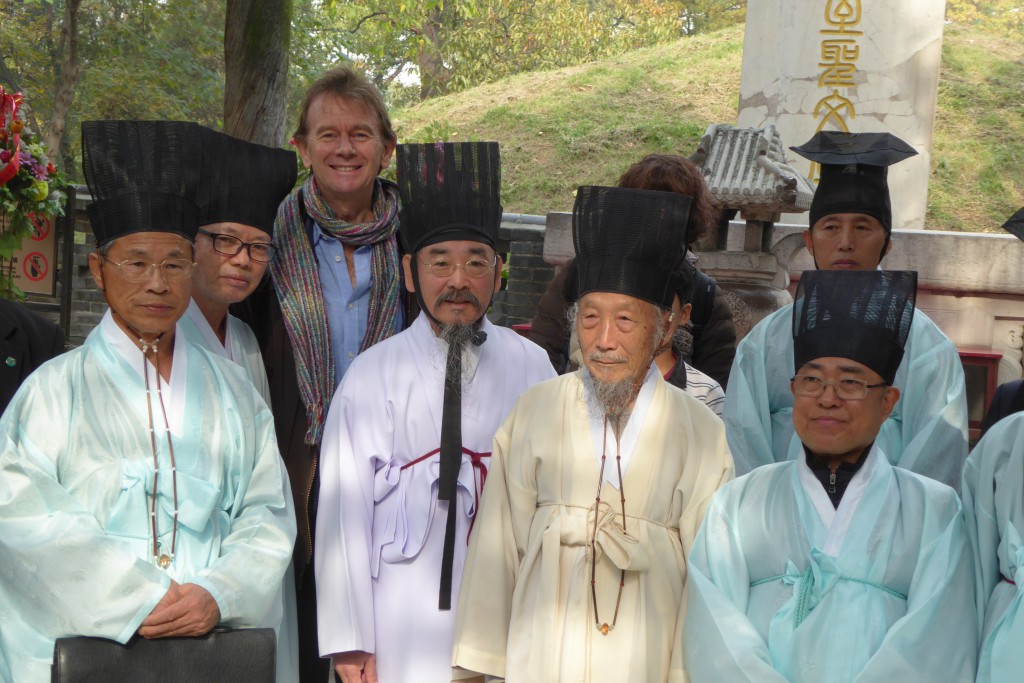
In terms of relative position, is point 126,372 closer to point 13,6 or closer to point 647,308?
point 647,308

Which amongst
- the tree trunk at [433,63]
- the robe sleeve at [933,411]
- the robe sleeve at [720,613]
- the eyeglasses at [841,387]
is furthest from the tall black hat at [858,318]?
the tree trunk at [433,63]

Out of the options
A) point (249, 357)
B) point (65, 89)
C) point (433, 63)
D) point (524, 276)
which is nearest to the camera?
point (249, 357)

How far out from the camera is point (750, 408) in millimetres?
3891

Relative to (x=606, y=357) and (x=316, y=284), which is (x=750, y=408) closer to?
(x=606, y=357)

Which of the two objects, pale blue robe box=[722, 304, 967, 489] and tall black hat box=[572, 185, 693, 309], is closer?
tall black hat box=[572, 185, 693, 309]

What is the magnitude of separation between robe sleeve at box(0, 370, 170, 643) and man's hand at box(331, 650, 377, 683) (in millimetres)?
645

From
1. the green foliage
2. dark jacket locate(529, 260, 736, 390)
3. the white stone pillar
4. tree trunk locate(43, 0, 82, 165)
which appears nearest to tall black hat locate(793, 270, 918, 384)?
dark jacket locate(529, 260, 736, 390)

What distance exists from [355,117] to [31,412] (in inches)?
61.3

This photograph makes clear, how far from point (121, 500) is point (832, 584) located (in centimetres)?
187

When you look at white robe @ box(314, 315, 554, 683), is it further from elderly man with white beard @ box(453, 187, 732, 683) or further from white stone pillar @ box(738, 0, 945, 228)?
white stone pillar @ box(738, 0, 945, 228)

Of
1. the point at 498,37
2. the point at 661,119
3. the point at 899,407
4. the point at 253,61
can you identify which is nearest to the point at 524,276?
the point at 253,61

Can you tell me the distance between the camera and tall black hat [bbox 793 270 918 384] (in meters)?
3.16

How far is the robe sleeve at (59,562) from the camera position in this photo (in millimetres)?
2928

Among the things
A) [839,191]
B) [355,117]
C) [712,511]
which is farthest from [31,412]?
[839,191]
